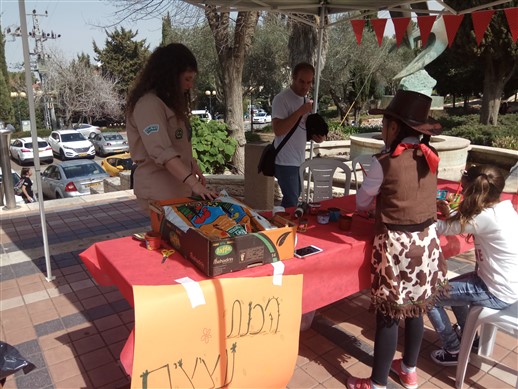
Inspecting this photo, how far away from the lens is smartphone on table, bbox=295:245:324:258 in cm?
201

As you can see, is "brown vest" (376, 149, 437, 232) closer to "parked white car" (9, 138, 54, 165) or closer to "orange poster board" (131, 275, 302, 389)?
"orange poster board" (131, 275, 302, 389)

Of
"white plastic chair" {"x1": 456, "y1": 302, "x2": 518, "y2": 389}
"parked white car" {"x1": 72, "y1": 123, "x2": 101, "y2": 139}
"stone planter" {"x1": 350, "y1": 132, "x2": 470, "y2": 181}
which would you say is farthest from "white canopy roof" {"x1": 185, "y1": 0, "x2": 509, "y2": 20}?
"parked white car" {"x1": 72, "y1": 123, "x2": 101, "y2": 139}

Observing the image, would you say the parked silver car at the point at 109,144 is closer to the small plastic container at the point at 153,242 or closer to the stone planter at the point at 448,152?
the stone planter at the point at 448,152

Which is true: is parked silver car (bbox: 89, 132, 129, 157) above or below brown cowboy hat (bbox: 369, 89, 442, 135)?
below

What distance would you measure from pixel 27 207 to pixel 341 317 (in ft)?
17.8

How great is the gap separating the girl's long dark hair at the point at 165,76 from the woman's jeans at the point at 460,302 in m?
1.92

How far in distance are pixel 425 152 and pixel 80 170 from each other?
10.6 metres

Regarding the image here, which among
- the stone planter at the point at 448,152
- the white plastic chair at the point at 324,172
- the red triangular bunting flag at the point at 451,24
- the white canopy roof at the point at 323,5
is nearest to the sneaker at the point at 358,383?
the white plastic chair at the point at 324,172

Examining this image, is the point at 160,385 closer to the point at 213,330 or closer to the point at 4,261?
the point at 213,330

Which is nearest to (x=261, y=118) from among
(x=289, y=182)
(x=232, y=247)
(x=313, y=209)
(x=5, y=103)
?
(x=5, y=103)

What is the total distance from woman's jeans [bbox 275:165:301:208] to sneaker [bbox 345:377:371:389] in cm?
178

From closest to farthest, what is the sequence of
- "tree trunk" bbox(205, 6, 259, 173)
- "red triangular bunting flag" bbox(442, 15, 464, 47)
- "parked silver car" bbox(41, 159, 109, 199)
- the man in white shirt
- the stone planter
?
the man in white shirt
"red triangular bunting flag" bbox(442, 15, 464, 47)
the stone planter
"tree trunk" bbox(205, 6, 259, 173)
"parked silver car" bbox(41, 159, 109, 199)

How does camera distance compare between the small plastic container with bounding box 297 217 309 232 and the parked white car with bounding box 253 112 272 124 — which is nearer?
the small plastic container with bounding box 297 217 309 232

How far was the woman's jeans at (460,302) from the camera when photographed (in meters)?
2.25
